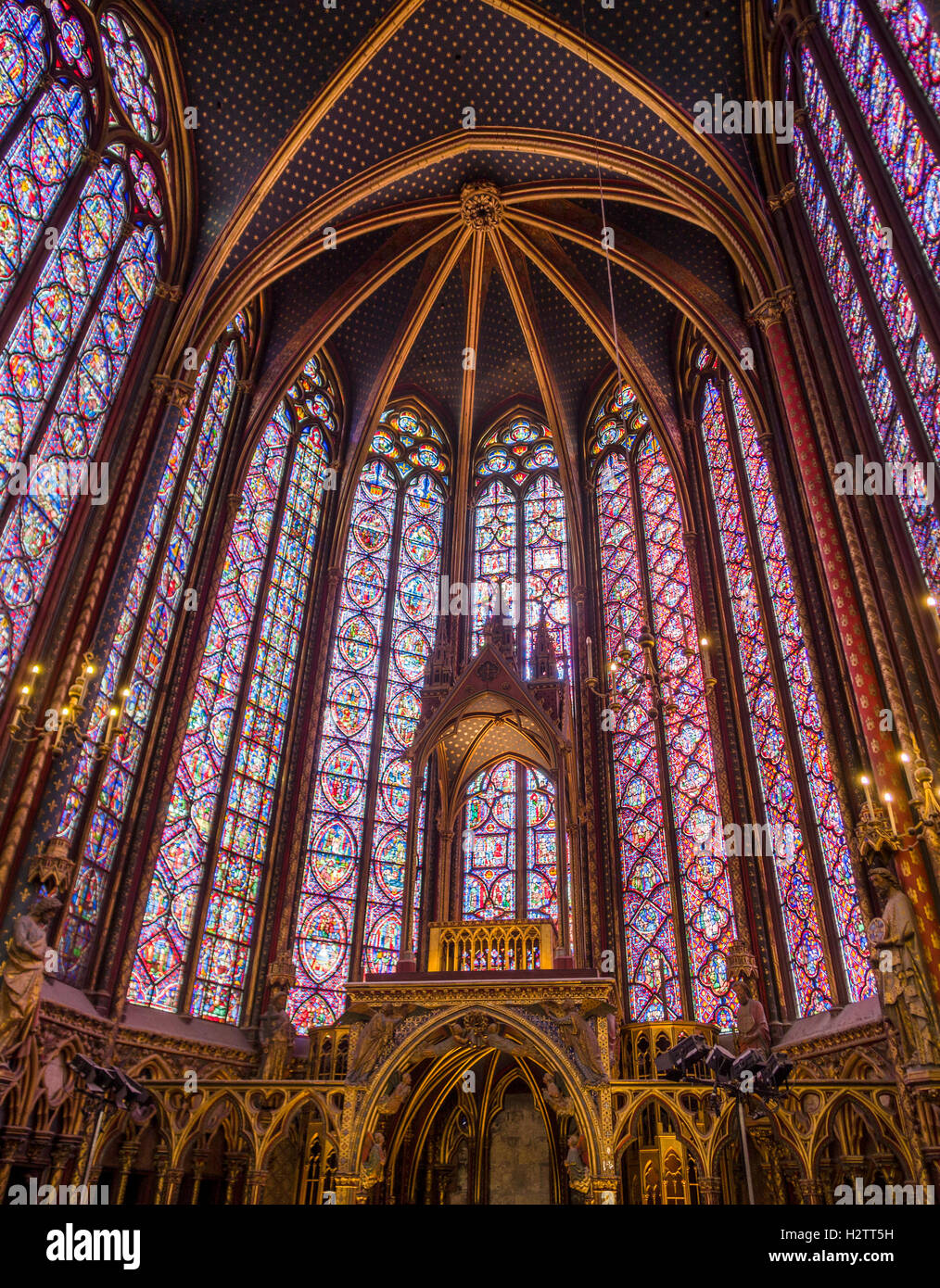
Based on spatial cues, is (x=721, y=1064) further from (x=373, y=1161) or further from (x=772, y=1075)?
(x=373, y=1161)

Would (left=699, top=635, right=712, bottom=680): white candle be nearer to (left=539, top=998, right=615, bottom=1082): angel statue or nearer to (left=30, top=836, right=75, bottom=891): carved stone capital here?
(left=539, top=998, right=615, bottom=1082): angel statue

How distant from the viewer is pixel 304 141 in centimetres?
1543

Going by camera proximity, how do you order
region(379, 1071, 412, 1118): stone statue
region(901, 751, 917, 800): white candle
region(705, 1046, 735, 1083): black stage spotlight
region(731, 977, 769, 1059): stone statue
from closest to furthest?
region(901, 751, 917, 800): white candle < region(705, 1046, 735, 1083): black stage spotlight < region(379, 1071, 412, 1118): stone statue < region(731, 977, 769, 1059): stone statue

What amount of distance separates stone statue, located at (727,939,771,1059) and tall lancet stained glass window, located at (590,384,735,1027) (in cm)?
101

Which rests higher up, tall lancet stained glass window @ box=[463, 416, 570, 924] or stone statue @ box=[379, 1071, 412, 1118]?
tall lancet stained glass window @ box=[463, 416, 570, 924]

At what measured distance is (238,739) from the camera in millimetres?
15516

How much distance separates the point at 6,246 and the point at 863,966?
1334 cm

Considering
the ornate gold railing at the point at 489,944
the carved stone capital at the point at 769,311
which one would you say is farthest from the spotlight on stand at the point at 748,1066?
the carved stone capital at the point at 769,311

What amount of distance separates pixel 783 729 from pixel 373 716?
8.04 meters

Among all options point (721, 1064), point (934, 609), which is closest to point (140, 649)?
point (721, 1064)

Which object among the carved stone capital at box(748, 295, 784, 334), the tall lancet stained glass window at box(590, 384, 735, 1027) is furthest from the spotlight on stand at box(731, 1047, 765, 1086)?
the carved stone capital at box(748, 295, 784, 334)

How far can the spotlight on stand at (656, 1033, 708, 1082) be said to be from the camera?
8.95 meters

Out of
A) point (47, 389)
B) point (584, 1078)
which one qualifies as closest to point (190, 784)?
point (47, 389)

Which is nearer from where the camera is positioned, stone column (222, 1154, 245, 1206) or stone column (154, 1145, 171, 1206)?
stone column (154, 1145, 171, 1206)
